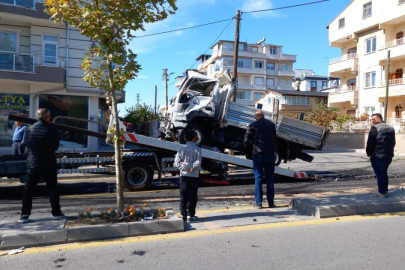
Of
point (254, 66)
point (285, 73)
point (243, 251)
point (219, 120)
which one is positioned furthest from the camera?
point (285, 73)

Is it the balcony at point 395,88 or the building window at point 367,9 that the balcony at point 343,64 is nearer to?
the building window at point 367,9

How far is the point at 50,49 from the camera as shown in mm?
18125

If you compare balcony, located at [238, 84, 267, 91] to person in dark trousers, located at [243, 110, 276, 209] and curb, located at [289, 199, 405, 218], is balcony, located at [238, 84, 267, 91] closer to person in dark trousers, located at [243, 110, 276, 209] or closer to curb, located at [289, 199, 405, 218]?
person in dark trousers, located at [243, 110, 276, 209]

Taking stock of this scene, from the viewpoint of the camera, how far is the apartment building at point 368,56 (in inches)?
1143

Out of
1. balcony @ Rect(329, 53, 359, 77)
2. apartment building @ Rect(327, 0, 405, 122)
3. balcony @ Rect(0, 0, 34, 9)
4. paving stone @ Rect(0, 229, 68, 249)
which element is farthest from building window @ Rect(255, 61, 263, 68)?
paving stone @ Rect(0, 229, 68, 249)

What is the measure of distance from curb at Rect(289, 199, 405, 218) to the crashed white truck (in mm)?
4130

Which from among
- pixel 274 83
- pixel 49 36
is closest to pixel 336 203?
pixel 49 36

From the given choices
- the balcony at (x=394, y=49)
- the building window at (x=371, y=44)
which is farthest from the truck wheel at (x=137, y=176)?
the building window at (x=371, y=44)

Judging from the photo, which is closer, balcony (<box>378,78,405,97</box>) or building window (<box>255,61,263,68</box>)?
balcony (<box>378,78,405,97</box>)

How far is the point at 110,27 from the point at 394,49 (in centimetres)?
2912

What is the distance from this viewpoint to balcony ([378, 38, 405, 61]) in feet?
91.6

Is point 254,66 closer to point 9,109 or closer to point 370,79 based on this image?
point 370,79

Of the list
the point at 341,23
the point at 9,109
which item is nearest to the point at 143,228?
the point at 9,109

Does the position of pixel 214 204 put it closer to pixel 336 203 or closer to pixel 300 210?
pixel 300 210
